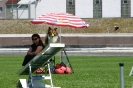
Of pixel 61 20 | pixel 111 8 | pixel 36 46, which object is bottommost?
pixel 111 8

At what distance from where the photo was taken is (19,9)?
77438 mm

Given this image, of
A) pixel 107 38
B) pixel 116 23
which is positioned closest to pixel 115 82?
pixel 107 38

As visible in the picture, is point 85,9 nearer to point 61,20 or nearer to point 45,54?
point 61,20

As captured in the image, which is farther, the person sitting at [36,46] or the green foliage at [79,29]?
the green foliage at [79,29]

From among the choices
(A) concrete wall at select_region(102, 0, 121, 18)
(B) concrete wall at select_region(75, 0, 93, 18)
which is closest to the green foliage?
(A) concrete wall at select_region(102, 0, 121, 18)

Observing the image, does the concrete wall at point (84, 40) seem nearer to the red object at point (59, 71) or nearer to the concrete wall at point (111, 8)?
the concrete wall at point (111, 8)

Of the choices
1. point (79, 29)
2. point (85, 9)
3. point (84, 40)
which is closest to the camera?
point (84, 40)

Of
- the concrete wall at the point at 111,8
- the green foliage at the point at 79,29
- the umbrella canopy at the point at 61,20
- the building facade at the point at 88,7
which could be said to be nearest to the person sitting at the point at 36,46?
the umbrella canopy at the point at 61,20

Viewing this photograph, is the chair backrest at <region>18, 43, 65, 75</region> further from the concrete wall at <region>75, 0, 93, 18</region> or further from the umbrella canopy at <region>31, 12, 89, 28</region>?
the concrete wall at <region>75, 0, 93, 18</region>

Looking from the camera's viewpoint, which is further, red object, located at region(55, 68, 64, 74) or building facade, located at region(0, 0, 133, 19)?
building facade, located at region(0, 0, 133, 19)

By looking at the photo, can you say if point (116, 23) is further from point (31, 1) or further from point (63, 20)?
point (63, 20)

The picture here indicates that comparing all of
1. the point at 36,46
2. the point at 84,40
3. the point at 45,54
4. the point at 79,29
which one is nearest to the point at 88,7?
the point at 79,29

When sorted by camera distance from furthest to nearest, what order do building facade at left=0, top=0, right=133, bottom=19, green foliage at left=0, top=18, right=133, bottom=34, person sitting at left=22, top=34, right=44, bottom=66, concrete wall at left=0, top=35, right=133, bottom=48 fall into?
building facade at left=0, top=0, right=133, bottom=19 → green foliage at left=0, top=18, right=133, bottom=34 → concrete wall at left=0, top=35, right=133, bottom=48 → person sitting at left=22, top=34, right=44, bottom=66

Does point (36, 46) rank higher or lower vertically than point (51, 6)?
higher
